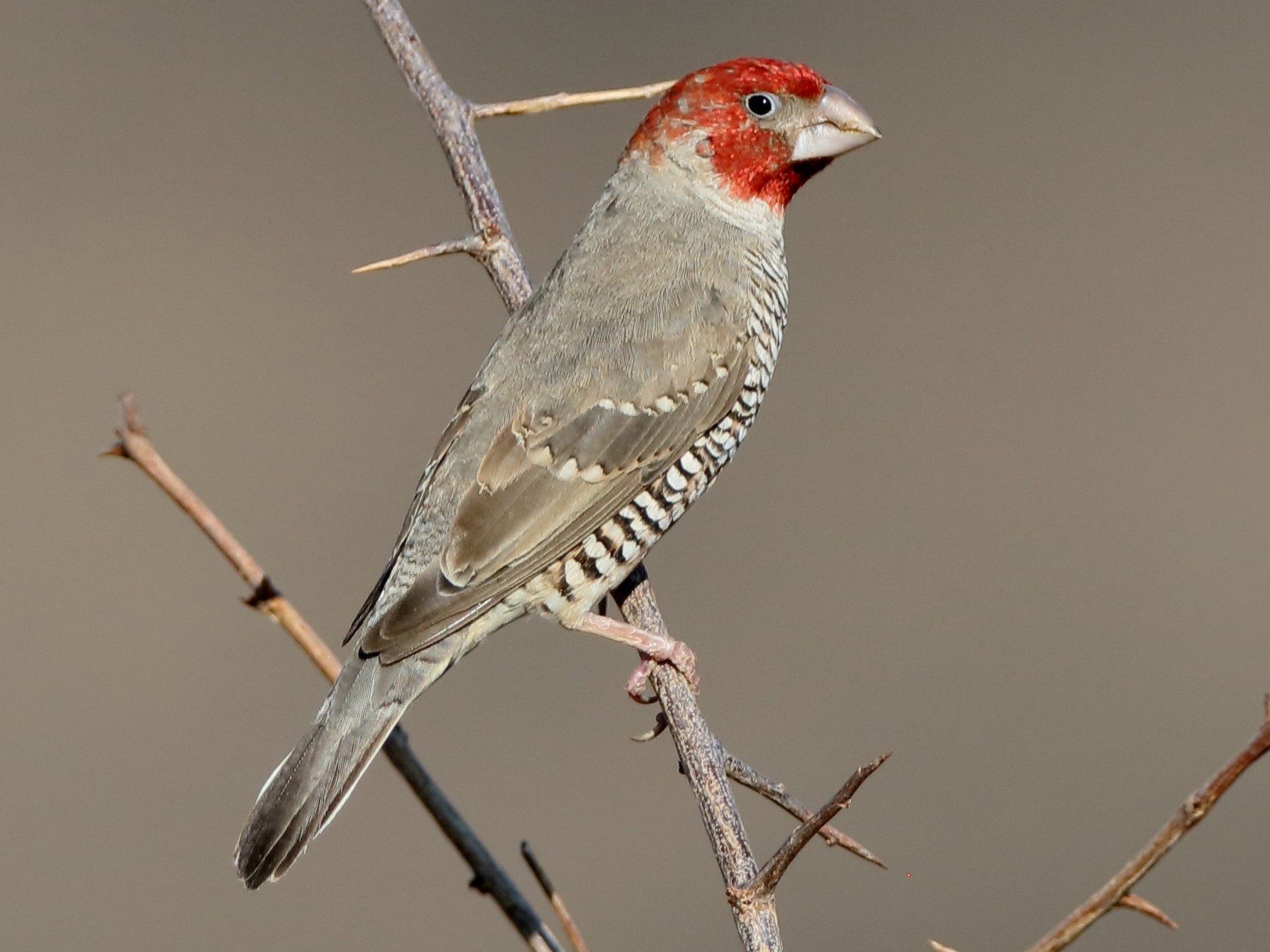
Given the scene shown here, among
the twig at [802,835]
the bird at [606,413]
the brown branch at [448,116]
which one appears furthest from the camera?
the brown branch at [448,116]

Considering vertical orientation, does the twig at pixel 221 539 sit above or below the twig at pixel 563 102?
below

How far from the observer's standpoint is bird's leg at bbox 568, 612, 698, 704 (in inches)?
139

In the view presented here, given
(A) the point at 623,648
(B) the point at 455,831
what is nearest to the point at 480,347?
(A) the point at 623,648

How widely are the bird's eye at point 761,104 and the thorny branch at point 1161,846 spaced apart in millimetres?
2752

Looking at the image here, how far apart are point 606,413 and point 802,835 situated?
1.83m

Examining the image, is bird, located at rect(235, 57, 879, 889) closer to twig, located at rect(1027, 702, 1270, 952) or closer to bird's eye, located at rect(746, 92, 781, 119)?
bird's eye, located at rect(746, 92, 781, 119)

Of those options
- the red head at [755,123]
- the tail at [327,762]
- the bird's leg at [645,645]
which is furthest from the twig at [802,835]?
the red head at [755,123]

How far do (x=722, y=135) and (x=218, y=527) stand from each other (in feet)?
7.29

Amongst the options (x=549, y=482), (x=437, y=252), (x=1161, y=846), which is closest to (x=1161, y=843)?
(x=1161, y=846)

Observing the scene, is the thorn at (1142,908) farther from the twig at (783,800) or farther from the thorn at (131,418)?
the thorn at (131,418)

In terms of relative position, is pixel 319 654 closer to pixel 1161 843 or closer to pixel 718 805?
pixel 718 805

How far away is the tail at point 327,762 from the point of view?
9.95 feet

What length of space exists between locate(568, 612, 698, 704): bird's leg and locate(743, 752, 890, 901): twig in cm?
110

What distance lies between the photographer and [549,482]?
11.7 ft
